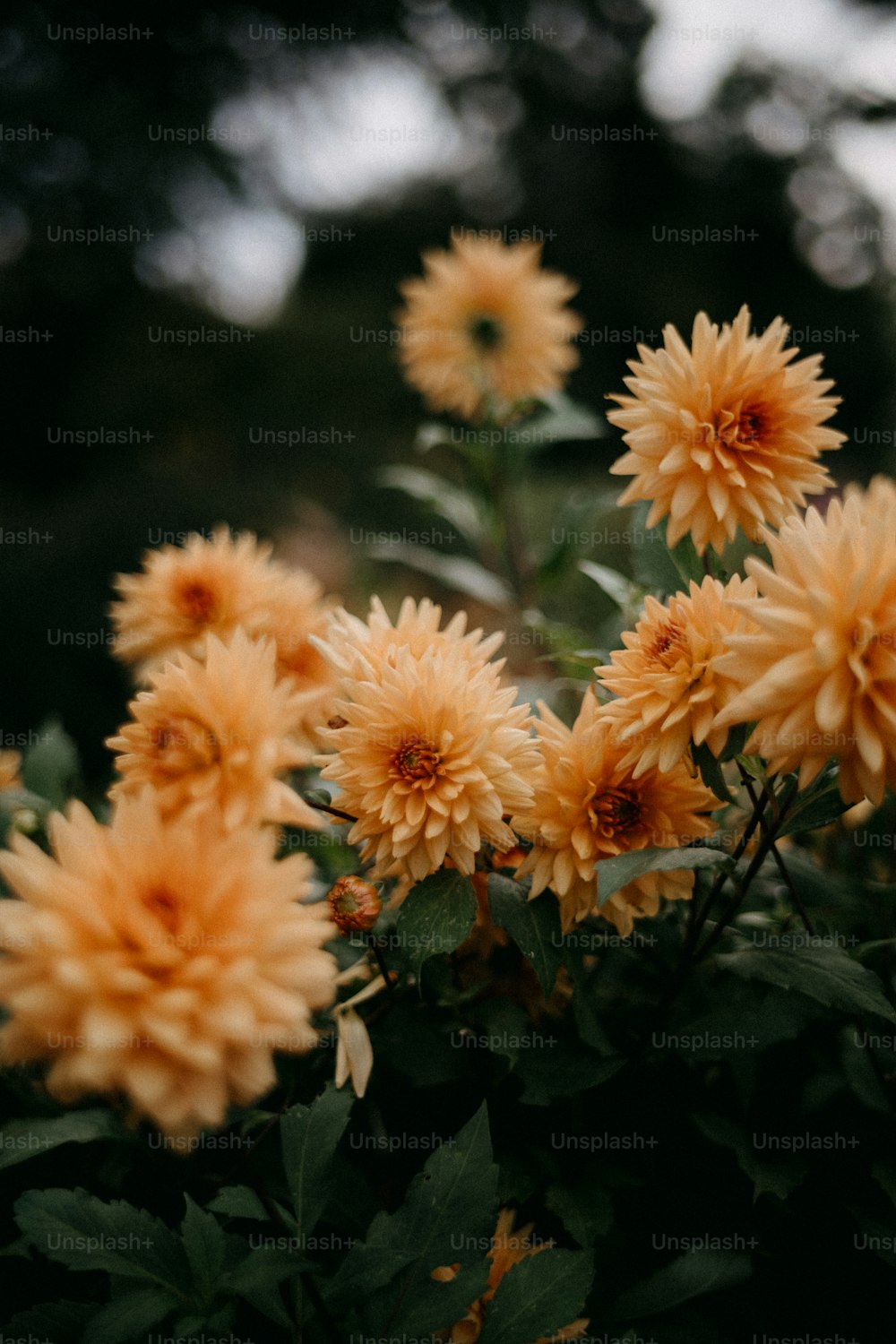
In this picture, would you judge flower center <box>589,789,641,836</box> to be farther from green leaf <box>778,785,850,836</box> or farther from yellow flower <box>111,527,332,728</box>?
yellow flower <box>111,527,332,728</box>

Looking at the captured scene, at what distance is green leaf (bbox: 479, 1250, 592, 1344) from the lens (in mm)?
1024

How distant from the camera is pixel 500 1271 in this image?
1213 mm

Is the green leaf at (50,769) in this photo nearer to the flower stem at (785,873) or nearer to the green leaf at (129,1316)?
the green leaf at (129,1316)

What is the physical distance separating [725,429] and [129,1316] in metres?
1.32

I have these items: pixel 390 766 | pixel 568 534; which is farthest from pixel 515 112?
pixel 390 766

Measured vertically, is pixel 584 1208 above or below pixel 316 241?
below

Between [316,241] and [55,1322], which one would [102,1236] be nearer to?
[55,1322]

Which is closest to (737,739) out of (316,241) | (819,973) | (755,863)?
(755,863)

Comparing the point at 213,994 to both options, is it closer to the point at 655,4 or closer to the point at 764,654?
the point at 764,654

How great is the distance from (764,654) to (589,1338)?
888 millimetres

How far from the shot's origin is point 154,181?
356 inches

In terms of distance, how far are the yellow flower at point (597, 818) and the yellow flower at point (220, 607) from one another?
504 millimetres

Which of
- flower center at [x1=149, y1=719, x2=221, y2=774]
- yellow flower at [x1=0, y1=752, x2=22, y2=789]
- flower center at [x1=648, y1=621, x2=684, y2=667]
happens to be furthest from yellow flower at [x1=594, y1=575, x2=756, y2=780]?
yellow flower at [x1=0, y1=752, x2=22, y2=789]

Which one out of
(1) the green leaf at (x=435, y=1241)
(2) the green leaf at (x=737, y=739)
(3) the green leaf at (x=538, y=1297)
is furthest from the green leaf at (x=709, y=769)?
(3) the green leaf at (x=538, y=1297)
